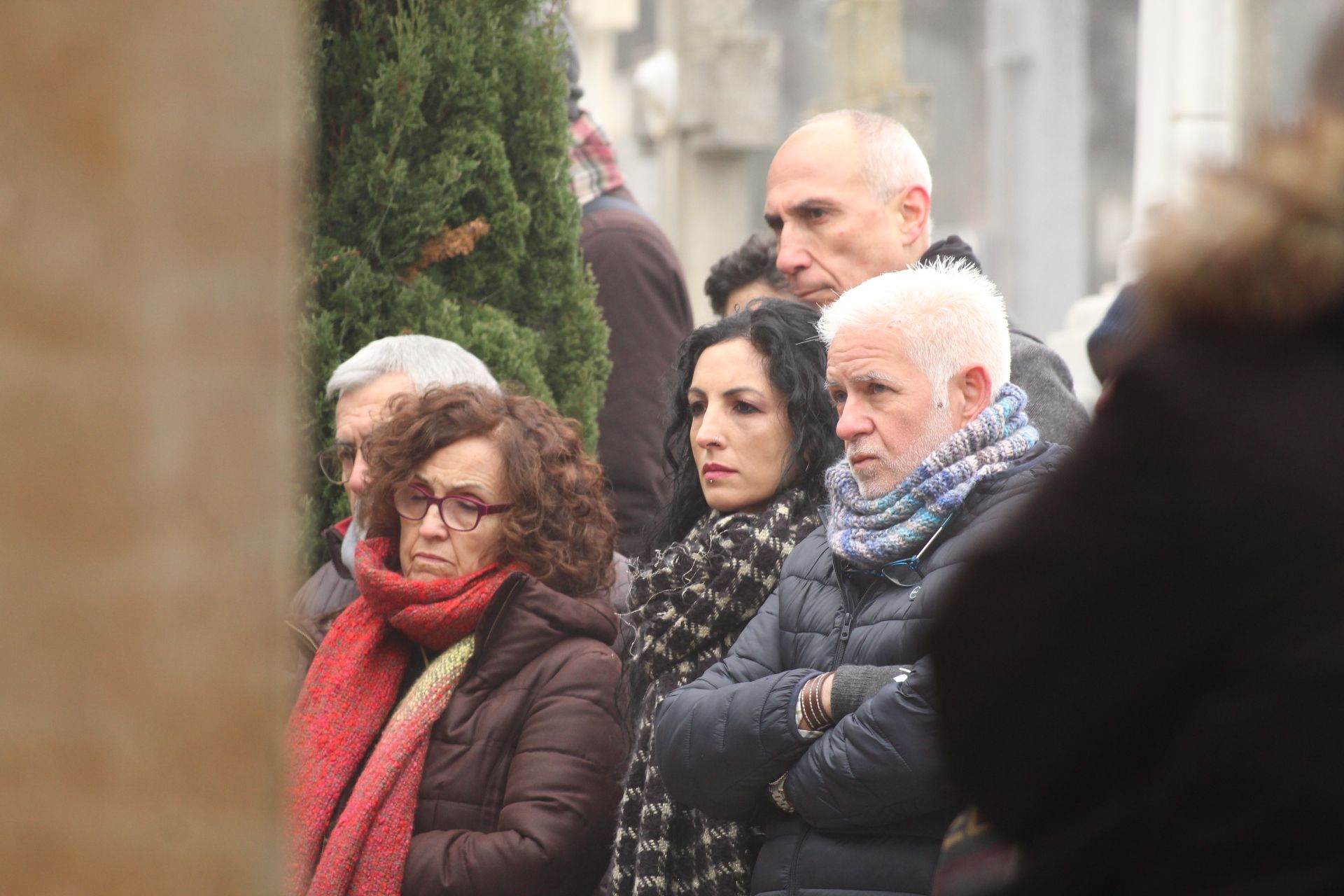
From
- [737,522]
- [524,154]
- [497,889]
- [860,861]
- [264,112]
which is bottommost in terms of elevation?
[497,889]

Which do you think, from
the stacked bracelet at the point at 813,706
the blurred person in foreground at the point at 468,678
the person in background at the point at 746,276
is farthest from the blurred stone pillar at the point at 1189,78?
the stacked bracelet at the point at 813,706

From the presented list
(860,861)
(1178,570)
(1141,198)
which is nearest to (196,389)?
(1178,570)

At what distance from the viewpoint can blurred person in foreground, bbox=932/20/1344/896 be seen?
4.65ft

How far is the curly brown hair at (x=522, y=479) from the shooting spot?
4.12 m

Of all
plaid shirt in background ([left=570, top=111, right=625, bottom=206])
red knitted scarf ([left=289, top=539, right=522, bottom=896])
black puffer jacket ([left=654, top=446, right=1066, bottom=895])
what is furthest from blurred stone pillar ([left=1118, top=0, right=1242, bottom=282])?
black puffer jacket ([left=654, top=446, right=1066, bottom=895])

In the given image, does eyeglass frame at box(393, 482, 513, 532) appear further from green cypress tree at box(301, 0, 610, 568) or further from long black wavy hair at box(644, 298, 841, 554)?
green cypress tree at box(301, 0, 610, 568)

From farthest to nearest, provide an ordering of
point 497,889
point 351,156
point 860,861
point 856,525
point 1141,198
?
point 1141,198
point 351,156
point 497,889
point 856,525
point 860,861

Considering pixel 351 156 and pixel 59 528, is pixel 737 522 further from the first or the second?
pixel 59 528

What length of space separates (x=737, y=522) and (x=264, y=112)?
2.68m

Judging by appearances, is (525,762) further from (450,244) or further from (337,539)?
(450,244)

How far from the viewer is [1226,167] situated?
153cm

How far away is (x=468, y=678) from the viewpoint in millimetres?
3920

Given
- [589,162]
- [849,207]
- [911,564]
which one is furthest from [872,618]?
[589,162]

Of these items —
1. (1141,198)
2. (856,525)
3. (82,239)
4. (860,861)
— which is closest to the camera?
(82,239)
